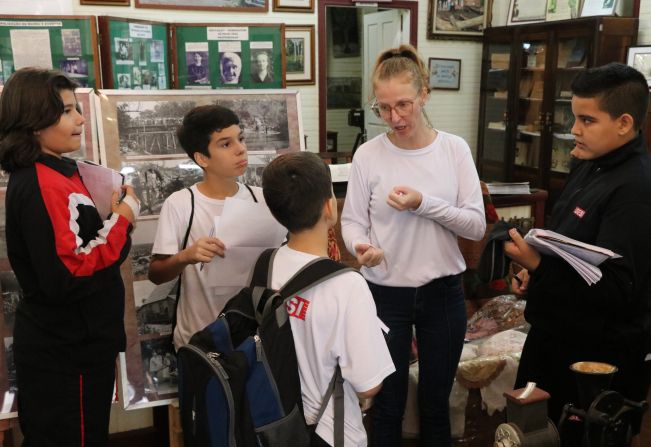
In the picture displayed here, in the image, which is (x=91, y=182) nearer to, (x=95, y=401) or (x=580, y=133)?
(x=95, y=401)

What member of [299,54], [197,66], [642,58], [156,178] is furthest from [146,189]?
[642,58]

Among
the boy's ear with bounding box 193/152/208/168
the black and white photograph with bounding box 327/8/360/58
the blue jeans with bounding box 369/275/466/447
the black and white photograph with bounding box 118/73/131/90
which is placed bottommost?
the blue jeans with bounding box 369/275/466/447

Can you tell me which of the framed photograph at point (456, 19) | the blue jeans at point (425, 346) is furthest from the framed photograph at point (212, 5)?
the blue jeans at point (425, 346)

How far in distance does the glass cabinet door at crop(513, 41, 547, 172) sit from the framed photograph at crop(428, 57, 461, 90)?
82cm

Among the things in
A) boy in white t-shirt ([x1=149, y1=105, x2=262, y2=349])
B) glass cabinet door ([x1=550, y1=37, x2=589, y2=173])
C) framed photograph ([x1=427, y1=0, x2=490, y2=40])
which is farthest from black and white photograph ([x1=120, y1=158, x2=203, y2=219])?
framed photograph ([x1=427, y1=0, x2=490, y2=40])

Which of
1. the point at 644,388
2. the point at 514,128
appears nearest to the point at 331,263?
the point at 644,388

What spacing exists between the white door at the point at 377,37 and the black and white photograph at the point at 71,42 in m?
4.03

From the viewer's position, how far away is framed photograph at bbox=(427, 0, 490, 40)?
6.86 metres

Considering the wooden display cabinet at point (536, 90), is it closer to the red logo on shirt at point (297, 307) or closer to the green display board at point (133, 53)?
the green display board at point (133, 53)

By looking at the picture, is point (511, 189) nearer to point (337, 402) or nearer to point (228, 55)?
point (228, 55)

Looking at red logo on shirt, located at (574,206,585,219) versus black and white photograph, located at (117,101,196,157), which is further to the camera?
black and white photograph, located at (117,101,196,157)

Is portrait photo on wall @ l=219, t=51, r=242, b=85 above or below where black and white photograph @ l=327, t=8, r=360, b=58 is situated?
below

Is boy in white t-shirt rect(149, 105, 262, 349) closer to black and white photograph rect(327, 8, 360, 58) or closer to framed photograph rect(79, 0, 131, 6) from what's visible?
framed photograph rect(79, 0, 131, 6)

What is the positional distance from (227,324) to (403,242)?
0.76m
